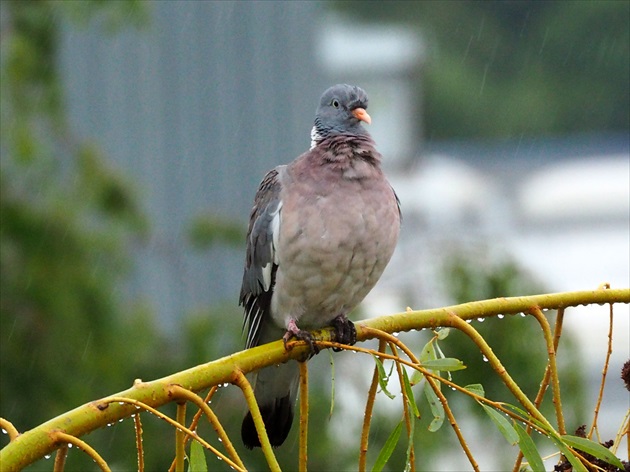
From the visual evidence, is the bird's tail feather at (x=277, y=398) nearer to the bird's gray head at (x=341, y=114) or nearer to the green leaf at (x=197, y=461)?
the bird's gray head at (x=341, y=114)

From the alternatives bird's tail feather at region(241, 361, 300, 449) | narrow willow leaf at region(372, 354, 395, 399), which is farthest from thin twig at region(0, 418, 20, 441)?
bird's tail feather at region(241, 361, 300, 449)

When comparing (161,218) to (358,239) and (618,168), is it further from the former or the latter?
(618,168)

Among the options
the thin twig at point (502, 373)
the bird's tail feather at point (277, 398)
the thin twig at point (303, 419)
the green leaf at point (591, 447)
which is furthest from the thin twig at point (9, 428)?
the bird's tail feather at point (277, 398)

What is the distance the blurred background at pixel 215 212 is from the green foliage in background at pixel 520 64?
213 centimetres

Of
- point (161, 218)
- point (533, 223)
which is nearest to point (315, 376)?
point (161, 218)

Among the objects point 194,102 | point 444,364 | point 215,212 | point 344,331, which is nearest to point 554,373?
point 444,364

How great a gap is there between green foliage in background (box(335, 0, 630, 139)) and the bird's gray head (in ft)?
77.4

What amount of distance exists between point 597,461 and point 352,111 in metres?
1.19

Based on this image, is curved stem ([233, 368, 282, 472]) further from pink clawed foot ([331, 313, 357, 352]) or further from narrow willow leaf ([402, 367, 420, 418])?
pink clawed foot ([331, 313, 357, 352])

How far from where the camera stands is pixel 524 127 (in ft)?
89.9

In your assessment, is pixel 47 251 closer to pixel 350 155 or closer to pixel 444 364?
pixel 350 155

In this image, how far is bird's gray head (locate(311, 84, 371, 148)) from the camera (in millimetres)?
2551

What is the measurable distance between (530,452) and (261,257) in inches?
39.3

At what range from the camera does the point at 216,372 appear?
1486mm
